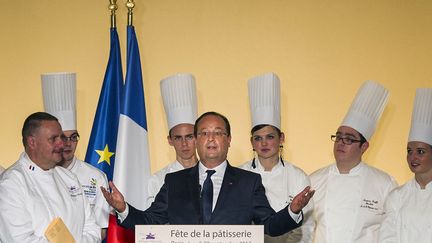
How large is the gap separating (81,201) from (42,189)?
25 centimetres

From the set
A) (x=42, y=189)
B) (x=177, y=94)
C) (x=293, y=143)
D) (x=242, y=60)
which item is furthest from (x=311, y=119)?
(x=42, y=189)

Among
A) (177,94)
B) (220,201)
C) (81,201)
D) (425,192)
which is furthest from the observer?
(177,94)

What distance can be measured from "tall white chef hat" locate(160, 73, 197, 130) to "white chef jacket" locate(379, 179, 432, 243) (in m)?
1.20

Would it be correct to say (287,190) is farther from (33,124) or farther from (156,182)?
(33,124)

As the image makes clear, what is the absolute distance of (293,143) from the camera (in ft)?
16.4

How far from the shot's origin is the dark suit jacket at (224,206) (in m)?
3.09

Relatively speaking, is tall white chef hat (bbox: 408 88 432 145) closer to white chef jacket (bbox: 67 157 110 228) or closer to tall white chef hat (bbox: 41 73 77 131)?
white chef jacket (bbox: 67 157 110 228)

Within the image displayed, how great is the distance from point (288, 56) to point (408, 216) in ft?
5.36

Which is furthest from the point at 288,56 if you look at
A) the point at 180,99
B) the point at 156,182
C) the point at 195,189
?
the point at 195,189

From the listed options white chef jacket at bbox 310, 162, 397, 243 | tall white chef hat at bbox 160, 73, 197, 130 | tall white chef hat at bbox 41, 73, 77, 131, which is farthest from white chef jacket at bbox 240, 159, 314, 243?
tall white chef hat at bbox 41, 73, 77, 131

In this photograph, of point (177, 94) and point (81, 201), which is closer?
point (81, 201)

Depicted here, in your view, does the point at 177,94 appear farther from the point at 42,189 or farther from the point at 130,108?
the point at 42,189

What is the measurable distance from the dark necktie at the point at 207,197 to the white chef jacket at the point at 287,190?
0.91 meters

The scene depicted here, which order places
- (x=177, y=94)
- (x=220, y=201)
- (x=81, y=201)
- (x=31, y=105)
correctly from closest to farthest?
(x=220, y=201)
(x=81, y=201)
(x=177, y=94)
(x=31, y=105)
